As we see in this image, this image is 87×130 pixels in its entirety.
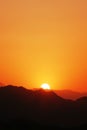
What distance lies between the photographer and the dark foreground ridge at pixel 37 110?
110562 millimetres

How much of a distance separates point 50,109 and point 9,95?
1325cm

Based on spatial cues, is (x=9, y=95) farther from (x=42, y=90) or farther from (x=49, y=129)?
(x=49, y=129)

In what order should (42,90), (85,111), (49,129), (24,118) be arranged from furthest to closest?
(42,90)
(85,111)
(24,118)
(49,129)

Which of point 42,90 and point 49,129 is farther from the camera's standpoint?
point 42,90

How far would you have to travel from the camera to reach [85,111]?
126062mm

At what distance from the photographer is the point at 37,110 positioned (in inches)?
4897

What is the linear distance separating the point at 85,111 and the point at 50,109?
992 centimetres

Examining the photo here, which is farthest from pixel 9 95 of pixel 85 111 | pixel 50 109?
pixel 85 111

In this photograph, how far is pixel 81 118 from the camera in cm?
11988

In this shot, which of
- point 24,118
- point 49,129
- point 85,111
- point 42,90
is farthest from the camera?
point 42,90

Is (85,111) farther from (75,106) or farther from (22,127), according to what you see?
(22,127)

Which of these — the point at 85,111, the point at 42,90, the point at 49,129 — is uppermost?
the point at 42,90

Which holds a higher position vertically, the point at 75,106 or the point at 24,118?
the point at 75,106

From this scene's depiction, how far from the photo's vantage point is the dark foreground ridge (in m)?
111
